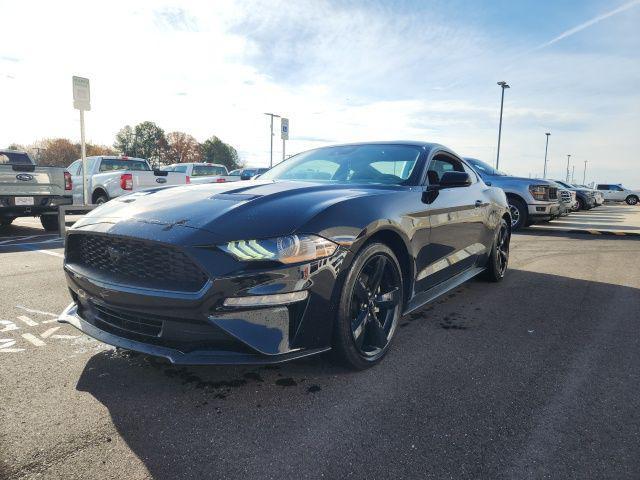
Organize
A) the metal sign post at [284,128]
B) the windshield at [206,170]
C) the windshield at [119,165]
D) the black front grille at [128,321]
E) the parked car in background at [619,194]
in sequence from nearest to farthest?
the black front grille at [128,321]
the windshield at [119,165]
the windshield at [206,170]
the metal sign post at [284,128]
the parked car in background at [619,194]

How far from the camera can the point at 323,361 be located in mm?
2754

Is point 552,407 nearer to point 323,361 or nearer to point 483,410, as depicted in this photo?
point 483,410

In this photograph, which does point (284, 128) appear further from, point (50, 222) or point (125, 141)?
point (125, 141)

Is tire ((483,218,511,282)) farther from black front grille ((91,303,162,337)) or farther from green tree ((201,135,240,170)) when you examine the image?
green tree ((201,135,240,170))

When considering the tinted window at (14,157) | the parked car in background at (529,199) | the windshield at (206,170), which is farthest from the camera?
the windshield at (206,170)

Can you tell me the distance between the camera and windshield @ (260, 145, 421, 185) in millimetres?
3443

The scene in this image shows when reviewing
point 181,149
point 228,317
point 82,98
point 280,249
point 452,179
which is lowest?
point 228,317

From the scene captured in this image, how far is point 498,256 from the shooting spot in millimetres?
5109

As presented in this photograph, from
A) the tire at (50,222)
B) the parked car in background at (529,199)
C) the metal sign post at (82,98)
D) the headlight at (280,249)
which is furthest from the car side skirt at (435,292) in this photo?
the metal sign post at (82,98)

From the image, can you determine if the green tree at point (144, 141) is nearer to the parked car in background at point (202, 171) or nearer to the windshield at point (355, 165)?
the parked car in background at point (202, 171)

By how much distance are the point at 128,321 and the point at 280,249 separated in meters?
0.88

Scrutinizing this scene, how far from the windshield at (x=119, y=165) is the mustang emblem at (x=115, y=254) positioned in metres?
10.3

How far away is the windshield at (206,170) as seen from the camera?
48.4ft

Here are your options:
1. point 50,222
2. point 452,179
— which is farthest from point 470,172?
point 50,222
